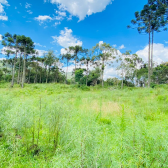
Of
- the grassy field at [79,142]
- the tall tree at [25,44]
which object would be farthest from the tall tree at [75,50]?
the grassy field at [79,142]

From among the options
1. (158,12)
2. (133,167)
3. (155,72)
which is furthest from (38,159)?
(155,72)

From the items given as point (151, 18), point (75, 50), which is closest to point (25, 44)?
point (75, 50)

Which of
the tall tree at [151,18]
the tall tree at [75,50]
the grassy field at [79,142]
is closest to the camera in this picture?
the grassy field at [79,142]

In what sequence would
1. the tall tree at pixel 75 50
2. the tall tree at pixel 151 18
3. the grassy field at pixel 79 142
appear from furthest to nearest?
the tall tree at pixel 75 50, the tall tree at pixel 151 18, the grassy field at pixel 79 142

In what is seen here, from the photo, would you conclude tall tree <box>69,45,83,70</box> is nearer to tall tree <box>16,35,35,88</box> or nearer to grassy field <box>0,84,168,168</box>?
tall tree <box>16,35,35,88</box>

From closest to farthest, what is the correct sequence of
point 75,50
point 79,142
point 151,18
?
point 79,142 → point 151,18 → point 75,50

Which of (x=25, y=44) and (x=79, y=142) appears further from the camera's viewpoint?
(x=25, y=44)

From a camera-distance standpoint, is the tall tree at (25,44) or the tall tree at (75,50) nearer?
the tall tree at (25,44)

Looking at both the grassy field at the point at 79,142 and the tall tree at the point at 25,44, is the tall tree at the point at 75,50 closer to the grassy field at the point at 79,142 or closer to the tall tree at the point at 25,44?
the tall tree at the point at 25,44

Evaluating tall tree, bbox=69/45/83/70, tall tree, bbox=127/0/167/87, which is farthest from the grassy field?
tall tree, bbox=69/45/83/70

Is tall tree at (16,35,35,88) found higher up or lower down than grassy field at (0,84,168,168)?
higher up

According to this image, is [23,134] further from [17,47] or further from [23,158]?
[17,47]

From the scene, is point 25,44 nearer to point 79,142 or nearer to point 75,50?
point 75,50

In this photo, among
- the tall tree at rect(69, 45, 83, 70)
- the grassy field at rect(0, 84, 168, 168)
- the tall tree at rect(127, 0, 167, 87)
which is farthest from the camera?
the tall tree at rect(69, 45, 83, 70)
